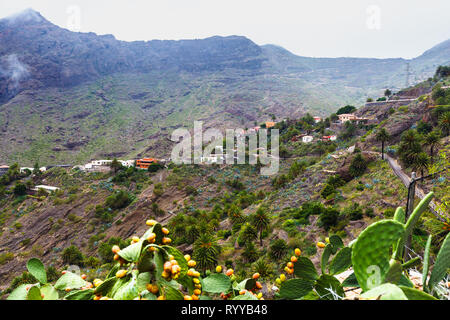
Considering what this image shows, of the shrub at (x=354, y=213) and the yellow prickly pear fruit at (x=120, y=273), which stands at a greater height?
the yellow prickly pear fruit at (x=120, y=273)

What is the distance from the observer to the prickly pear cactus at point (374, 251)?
4.62ft

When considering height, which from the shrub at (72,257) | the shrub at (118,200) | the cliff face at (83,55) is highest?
the cliff face at (83,55)

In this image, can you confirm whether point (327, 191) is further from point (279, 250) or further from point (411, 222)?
point (411, 222)

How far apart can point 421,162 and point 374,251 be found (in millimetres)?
19038

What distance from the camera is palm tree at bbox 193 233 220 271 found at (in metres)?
16.6

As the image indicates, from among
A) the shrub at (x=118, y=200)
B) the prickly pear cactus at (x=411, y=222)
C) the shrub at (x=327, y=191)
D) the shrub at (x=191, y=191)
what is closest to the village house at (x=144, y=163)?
the shrub at (x=118, y=200)

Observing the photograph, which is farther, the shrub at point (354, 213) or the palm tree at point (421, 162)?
the palm tree at point (421, 162)

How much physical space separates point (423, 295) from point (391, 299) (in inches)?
11.8

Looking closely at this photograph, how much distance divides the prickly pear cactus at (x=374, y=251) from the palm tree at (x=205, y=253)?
16.5 metres

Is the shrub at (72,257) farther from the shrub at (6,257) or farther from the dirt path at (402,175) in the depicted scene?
the dirt path at (402,175)

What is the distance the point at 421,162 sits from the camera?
16.2m

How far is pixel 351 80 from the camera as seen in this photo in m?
144

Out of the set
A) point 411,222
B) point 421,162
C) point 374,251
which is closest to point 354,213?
point 421,162
